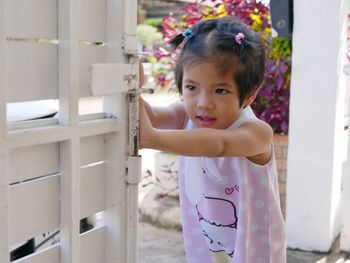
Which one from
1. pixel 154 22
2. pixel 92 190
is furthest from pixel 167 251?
pixel 154 22

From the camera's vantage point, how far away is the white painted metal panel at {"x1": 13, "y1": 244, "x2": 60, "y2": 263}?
1253 mm

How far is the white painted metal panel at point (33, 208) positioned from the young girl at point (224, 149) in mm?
420

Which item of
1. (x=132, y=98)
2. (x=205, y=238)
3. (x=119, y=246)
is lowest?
(x=205, y=238)

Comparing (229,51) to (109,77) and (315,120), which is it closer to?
(109,77)

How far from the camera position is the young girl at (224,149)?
1723mm

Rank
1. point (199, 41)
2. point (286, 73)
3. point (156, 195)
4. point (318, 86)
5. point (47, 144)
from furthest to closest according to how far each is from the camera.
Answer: point (156, 195) < point (286, 73) < point (318, 86) < point (199, 41) < point (47, 144)

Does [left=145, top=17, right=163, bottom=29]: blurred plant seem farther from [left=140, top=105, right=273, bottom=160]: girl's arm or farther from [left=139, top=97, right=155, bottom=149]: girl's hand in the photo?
[left=139, top=97, right=155, bottom=149]: girl's hand

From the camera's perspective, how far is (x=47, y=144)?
1250 mm

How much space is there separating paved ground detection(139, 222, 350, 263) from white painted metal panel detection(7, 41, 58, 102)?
240cm

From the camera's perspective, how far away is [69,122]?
1272 millimetres

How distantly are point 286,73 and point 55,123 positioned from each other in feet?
9.74

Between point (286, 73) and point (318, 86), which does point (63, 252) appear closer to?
point (318, 86)

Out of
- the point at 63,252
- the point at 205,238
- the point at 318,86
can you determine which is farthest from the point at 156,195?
the point at 63,252

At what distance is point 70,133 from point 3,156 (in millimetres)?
216
